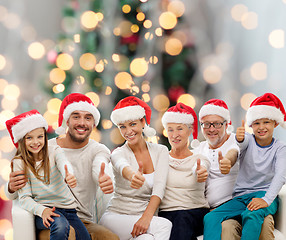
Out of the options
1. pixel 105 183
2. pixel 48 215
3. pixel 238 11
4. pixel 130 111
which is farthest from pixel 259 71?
pixel 48 215

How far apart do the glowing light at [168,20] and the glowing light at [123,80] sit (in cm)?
48

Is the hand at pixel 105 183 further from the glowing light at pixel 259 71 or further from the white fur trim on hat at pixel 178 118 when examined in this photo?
the glowing light at pixel 259 71

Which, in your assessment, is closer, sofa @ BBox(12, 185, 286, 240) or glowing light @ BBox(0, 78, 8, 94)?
sofa @ BBox(12, 185, 286, 240)

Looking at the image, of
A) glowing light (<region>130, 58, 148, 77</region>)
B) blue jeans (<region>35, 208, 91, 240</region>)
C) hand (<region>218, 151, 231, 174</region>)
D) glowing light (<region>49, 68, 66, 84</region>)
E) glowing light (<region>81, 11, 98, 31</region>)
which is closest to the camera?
blue jeans (<region>35, 208, 91, 240</region>)

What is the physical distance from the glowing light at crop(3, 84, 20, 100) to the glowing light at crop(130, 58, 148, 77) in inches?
32.6

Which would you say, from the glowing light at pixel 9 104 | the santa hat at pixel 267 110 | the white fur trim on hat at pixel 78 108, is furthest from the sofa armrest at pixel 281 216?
the glowing light at pixel 9 104

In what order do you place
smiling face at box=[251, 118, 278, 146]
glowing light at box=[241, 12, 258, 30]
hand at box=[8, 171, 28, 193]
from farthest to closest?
1. glowing light at box=[241, 12, 258, 30]
2. smiling face at box=[251, 118, 278, 146]
3. hand at box=[8, 171, 28, 193]

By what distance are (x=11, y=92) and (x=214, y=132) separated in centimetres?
149

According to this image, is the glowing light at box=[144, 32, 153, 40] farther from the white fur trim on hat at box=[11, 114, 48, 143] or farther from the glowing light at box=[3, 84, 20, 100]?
the white fur trim on hat at box=[11, 114, 48, 143]

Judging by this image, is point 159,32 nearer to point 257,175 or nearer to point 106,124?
point 106,124

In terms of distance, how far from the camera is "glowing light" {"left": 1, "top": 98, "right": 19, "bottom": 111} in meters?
2.56

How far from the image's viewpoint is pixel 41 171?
5.51 ft

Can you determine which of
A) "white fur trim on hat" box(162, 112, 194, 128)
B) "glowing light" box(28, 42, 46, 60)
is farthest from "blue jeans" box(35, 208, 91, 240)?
"glowing light" box(28, 42, 46, 60)

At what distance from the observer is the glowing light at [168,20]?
8.93ft
